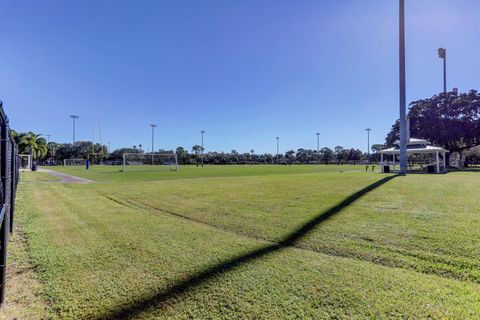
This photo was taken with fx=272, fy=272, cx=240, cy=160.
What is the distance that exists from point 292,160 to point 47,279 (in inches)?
4114

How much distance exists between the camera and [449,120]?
36000mm

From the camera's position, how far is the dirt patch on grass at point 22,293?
270cm

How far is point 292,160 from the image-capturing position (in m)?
105

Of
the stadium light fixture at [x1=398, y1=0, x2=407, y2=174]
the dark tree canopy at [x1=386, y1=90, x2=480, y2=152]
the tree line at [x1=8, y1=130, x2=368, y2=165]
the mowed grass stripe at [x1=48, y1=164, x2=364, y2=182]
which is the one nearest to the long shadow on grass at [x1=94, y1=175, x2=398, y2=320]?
the mowed grass stripe at [x1=48, y1=164, x2=364, y2=182]

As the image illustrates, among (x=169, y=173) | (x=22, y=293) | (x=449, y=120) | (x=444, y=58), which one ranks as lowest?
(x=22, y=293)

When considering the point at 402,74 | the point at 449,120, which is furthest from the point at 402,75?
the point at 449,120

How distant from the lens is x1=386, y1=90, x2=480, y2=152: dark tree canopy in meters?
35.2

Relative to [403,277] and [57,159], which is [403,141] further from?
[57,159]

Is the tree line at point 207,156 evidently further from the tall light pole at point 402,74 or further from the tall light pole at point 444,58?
the tall light pole at point 402,74

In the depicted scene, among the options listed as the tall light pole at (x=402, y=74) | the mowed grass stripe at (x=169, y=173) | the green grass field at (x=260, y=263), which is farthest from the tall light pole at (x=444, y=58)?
the green grass field at (x=260, y=263)

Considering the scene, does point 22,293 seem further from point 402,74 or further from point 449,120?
point 449,120

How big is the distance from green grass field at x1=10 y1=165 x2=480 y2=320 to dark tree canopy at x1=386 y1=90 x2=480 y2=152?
1402 inches

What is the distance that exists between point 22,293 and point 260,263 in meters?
2.86

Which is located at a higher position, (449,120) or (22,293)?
(449,120)
